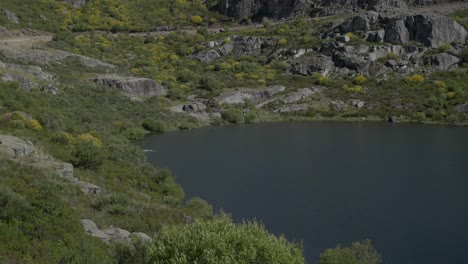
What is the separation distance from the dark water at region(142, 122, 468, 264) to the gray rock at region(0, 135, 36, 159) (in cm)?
1488

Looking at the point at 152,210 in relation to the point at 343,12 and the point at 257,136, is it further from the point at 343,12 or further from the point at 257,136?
the point at 343,12

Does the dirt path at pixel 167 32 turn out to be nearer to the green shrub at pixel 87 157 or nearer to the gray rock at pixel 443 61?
the gray rock at pixel 443 61

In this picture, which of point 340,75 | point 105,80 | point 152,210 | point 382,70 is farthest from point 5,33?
point 152,210

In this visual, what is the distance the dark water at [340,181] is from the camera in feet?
113

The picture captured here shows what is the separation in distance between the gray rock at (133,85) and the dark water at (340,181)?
1663cm

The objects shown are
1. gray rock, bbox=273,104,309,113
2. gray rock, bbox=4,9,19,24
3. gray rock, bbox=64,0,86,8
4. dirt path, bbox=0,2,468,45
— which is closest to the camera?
gray rock, bbox=273,104,309,113

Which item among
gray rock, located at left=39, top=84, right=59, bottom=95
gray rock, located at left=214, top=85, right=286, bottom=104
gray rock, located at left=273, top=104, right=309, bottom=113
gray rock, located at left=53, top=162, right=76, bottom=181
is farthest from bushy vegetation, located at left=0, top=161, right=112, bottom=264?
gray rock, located at left=273, top=104, right=309, bottom=113

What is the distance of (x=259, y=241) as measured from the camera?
1958cm

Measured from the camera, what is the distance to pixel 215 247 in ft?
61.9

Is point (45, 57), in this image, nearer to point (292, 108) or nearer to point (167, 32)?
point (292, 108)

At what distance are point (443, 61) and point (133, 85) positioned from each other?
66.0 m

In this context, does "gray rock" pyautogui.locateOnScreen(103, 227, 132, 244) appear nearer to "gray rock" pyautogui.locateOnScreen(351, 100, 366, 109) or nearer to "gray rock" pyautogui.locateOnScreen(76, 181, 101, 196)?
"gray rock" pyautogui.locateOnScreen(76, 181, 101, 196)

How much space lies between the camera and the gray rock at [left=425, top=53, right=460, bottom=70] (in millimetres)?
107938

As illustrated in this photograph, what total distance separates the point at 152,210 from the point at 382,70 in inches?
3509
